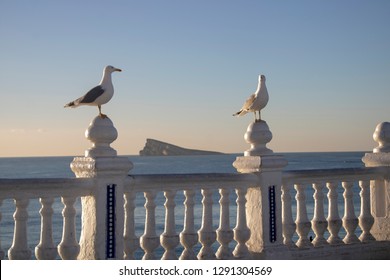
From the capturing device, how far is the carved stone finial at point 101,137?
21.7 ft

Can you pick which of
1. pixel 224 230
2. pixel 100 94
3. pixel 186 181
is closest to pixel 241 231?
pixel 224 230

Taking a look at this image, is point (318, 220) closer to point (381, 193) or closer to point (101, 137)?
point (381, 193)

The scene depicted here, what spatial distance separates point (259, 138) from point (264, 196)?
0.67m

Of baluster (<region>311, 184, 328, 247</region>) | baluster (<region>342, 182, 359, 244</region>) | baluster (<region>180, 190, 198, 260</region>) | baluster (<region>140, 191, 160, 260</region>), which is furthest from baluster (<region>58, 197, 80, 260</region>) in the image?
baluster (<region>342, 182, 359, 244</region>)

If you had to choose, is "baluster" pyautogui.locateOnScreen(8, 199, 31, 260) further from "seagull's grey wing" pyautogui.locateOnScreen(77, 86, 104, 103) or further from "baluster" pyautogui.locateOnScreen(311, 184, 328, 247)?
"baluster" pyautogui.locateOnScreen(311, 184, 328, 247)

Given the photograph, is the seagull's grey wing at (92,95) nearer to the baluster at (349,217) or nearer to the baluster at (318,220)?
the baluster at (318,220)

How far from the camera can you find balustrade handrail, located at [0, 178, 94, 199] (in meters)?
6.17

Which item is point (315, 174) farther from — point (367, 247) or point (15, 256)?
point (15, 256)

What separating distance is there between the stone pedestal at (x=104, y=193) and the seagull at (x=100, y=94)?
22 centimetres

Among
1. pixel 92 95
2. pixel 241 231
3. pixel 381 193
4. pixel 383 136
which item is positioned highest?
pixel 92 95

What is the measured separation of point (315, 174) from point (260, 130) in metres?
0.99

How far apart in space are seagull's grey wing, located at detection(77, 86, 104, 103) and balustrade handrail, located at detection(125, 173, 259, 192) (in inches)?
34.5

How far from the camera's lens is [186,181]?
283 inches

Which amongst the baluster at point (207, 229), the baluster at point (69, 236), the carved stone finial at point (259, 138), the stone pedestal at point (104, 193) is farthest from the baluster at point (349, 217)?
the baluster at point (69, 236)
